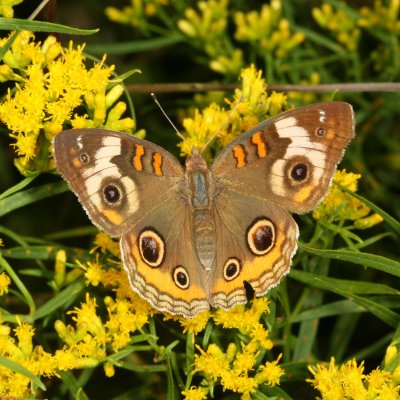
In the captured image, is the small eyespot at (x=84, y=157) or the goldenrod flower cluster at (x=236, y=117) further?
the goldenrod flower cluster at (x=236, y=117)

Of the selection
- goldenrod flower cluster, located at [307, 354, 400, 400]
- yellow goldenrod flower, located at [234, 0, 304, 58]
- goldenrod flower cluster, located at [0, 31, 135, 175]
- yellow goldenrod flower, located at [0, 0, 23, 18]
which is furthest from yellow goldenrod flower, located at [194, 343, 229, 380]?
yellow goldenrod flower, located at [234, 0, 304, 58]

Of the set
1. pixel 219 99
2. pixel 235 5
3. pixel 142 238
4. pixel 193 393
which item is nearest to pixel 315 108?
pixel 142 238

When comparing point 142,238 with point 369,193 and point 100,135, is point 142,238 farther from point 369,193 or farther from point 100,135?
point 369,193

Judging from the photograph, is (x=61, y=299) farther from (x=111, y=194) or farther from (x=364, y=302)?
(x=364, y=302)

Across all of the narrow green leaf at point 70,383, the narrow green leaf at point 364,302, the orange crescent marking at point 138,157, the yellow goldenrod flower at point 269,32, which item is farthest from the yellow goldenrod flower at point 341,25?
the narrow green leaf at point 70,383

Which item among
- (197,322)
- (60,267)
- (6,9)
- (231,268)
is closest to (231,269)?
(231,268)

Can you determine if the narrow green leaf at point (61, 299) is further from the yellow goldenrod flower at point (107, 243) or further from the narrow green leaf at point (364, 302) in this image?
the narrow green leaf at point (364, 302)
